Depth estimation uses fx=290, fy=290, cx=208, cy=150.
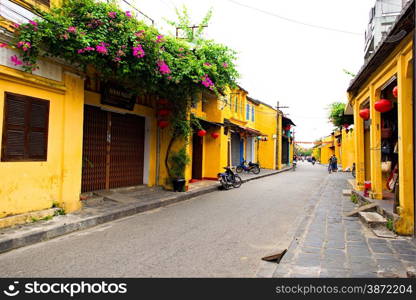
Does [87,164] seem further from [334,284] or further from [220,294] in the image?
[334,284]

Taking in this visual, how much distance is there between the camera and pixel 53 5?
273 inches

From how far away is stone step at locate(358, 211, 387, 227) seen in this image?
6.40 metres

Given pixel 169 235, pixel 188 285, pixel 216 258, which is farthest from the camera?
pixel 169 235

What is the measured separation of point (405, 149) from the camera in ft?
19.6

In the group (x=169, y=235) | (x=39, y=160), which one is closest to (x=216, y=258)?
(x=169, y=235)

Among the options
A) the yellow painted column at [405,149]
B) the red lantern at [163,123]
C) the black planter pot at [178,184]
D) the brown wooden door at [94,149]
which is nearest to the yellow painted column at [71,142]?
the brown wooden door at [94,149]

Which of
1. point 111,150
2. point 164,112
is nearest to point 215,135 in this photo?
point 164,112

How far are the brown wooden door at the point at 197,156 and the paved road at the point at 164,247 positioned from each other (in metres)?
8.42

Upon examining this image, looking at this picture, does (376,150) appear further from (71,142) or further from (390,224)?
(71,142)

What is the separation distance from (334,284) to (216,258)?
5.79ft

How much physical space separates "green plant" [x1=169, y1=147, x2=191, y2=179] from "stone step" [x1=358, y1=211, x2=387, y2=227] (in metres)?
6.57

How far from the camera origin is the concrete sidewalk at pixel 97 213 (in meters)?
5.42

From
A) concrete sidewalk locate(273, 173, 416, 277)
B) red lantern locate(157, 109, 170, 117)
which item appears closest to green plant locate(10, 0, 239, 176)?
red lantern locate(157, 109, 170, 117)

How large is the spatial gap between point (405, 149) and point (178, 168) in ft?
25.6
